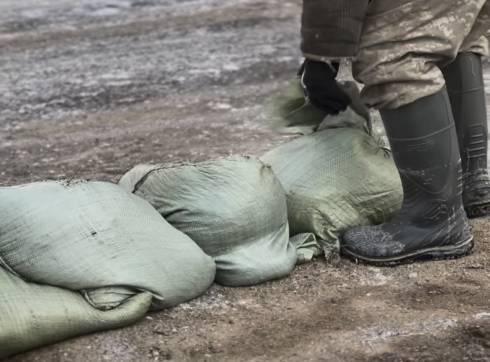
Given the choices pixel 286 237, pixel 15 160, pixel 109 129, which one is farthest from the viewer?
pixel 109 129

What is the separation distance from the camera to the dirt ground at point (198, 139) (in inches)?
96.5

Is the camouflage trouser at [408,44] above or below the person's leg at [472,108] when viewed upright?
above

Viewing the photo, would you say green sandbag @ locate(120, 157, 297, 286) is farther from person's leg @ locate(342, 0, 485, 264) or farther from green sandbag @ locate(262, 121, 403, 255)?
person's leg @ locate(342, 0, 485, 264)

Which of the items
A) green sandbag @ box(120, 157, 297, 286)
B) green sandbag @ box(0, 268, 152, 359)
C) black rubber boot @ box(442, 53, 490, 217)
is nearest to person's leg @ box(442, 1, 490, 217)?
black rubber boot @ box(442, 53, 490, 217)

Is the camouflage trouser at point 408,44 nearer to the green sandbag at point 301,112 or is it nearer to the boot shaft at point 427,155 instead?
the boot shaft at point 427,155

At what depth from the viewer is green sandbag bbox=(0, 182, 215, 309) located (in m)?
2.51

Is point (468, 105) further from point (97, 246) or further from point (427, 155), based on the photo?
point (97, 246)

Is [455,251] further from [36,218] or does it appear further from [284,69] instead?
[284,69]

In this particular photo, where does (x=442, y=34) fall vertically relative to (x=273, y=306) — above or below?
above

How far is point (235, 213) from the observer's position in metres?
2.78

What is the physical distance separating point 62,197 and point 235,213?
576mm

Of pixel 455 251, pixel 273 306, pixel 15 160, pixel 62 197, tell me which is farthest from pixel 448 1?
pixel 15 160

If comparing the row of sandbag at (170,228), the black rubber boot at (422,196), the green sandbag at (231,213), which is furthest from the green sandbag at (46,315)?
the black rubber boot at (422,196)

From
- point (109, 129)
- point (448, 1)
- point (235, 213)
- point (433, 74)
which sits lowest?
point (109, 129)
